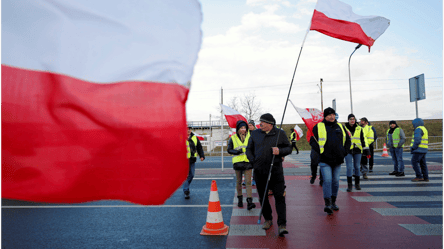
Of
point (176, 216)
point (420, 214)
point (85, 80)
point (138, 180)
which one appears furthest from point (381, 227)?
point (85, 80)

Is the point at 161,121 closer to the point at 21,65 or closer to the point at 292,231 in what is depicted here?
the point at 21,65

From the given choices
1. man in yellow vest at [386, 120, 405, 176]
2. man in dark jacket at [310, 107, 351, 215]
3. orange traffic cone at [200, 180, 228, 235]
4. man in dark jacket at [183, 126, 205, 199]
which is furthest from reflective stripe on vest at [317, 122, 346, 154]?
man in yellow vest at [386, 120, 405, 176]

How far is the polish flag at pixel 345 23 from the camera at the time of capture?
5.04 m

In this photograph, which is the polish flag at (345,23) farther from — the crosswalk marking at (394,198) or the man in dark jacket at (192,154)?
the man in dark jacket at (192,154)

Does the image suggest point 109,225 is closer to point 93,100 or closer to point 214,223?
point 214,223

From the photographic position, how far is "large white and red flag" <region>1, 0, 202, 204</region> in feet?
6.07

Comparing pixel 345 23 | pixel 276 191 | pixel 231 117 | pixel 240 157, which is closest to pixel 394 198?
pixel 240 157

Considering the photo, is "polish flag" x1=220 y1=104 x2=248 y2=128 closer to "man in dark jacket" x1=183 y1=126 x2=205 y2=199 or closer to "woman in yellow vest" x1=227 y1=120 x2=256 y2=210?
"man in dark jacket" x1=183 y1=126 x2=205 y2=199

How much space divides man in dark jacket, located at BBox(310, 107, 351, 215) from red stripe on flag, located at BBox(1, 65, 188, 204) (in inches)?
187

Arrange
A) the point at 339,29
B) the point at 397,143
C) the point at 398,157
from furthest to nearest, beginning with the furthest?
the point at 398,157, the point at 397,143, the point at 339,29

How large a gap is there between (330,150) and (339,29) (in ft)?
7.28

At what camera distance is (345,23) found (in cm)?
520

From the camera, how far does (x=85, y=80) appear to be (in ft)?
6.43

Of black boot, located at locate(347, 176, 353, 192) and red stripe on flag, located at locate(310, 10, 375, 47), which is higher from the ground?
red stripe on flag, located at locate(310, 10, 375, 47)
